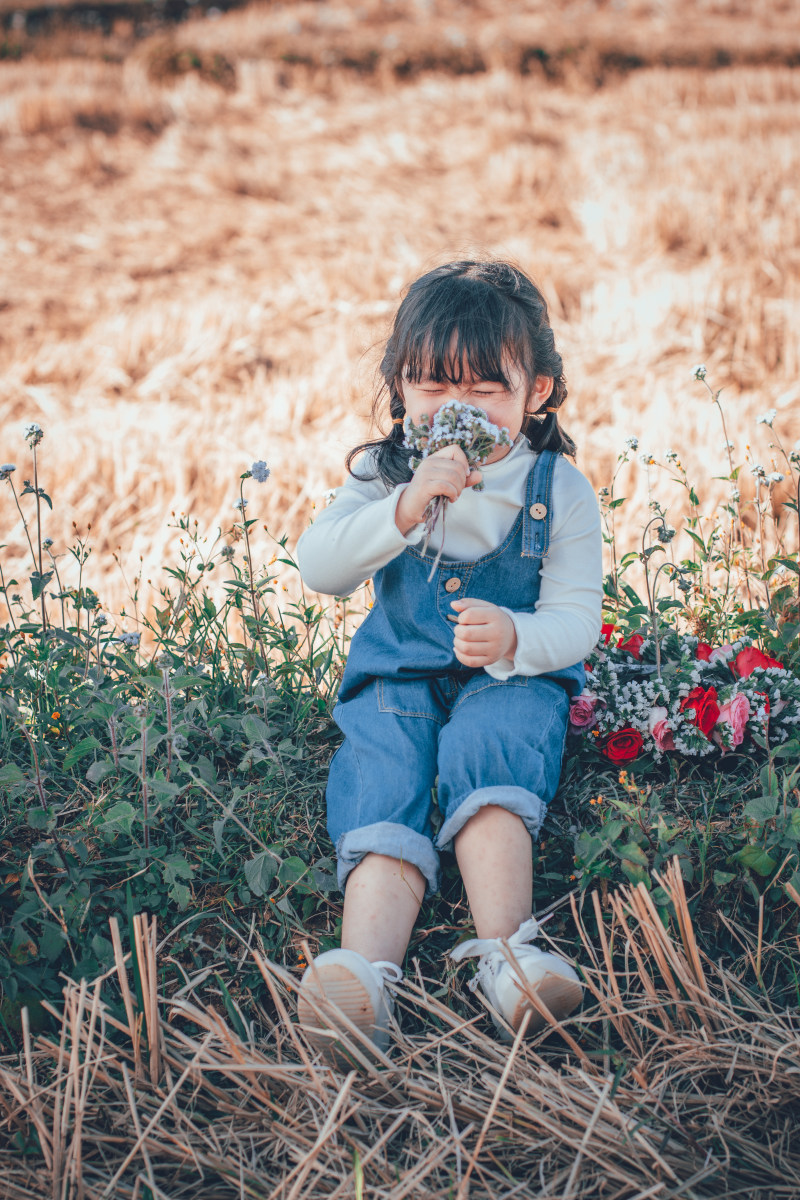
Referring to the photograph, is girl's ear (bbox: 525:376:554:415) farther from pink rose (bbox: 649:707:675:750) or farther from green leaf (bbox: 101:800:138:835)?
green leaf (bbox: 101:800:138:835)

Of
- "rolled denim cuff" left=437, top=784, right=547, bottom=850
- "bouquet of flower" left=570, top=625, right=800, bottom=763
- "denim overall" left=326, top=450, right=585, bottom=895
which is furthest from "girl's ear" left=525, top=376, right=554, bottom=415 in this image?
"rolled denim cuff" left=437, top=784, right=547, bottom=850

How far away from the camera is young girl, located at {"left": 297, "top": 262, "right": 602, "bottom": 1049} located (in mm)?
1929

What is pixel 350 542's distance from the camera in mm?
2234

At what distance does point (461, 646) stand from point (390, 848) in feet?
1.56

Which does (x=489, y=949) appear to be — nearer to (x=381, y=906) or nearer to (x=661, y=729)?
(x=381, y=906)

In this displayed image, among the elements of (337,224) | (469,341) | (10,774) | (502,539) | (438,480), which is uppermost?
(337,224)

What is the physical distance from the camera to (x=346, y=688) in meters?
2.46

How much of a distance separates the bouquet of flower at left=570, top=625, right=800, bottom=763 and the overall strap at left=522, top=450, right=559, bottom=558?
431 mm

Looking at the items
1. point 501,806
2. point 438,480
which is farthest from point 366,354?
point 501,806

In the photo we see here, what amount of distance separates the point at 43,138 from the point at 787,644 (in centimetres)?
1054

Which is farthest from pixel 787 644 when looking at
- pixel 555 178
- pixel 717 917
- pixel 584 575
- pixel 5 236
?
pixel 5 236

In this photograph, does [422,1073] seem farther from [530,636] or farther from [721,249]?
[721,249]

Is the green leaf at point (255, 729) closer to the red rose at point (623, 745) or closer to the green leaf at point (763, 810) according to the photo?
the red rose at point (623, 745)

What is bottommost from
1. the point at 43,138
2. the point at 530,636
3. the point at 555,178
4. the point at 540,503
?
the point at 530,636
